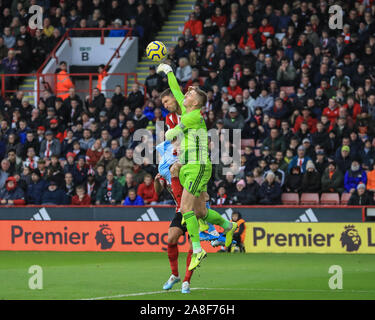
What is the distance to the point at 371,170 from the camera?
938 inches

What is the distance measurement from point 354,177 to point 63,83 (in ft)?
38.7

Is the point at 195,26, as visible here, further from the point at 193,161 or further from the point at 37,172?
the point at 193,161

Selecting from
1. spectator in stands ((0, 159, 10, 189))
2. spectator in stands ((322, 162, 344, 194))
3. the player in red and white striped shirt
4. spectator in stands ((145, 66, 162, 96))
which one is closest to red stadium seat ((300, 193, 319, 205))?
spectator in stands ((322, 162, 344, 194))

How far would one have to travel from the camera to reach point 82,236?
23.7 m

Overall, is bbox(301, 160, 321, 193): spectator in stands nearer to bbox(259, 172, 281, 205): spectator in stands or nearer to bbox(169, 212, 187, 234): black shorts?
bbox(259, 172, 281, 205): spectator in stands

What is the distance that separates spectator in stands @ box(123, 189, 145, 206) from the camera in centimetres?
2427

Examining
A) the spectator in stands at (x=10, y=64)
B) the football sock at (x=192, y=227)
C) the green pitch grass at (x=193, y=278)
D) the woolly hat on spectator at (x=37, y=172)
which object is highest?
the spectator in stands at (x=10, y=64)

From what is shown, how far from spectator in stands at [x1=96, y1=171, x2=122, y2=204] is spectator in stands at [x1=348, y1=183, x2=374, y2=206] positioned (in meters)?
6.33

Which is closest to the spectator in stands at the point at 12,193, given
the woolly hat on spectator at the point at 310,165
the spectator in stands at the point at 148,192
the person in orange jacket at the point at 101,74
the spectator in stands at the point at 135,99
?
the spectator in stands at the point at 148,192

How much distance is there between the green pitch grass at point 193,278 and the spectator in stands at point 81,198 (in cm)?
252

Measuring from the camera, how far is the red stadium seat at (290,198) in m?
23.8

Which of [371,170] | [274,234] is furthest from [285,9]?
[274,234]

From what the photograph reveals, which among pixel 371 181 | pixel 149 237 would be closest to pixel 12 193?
pixel 149 237

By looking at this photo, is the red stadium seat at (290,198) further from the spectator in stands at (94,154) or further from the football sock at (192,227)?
the football sock at (192,227)
